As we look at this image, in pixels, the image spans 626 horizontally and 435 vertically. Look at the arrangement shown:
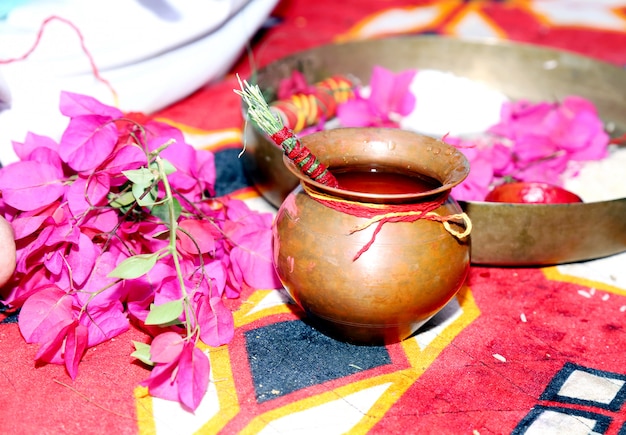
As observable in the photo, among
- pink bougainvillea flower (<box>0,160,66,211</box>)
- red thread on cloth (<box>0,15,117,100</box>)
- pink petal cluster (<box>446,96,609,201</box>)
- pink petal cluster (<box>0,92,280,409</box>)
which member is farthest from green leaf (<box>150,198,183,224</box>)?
pink petal cluster (<box>446,96,609,201</box>)

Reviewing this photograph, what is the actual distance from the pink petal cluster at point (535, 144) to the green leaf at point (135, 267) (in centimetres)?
55

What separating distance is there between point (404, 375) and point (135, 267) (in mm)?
331

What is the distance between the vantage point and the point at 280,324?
922mm

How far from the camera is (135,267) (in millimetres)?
769

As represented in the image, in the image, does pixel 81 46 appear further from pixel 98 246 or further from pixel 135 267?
pixel 135 267

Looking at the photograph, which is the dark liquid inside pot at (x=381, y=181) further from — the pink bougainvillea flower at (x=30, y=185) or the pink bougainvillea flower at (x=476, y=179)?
the pink bougainvillea flower at (x=30, y=185)

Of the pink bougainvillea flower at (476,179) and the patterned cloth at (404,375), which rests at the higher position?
the pink bougainvillea flower at (476,179)

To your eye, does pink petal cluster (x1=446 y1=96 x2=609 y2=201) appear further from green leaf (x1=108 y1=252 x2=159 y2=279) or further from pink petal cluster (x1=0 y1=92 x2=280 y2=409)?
green leaf (x1=108 y1=252 x2=159 y2=279)

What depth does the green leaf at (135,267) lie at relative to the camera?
0.76 metres

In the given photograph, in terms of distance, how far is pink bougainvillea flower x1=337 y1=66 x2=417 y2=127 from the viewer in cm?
131

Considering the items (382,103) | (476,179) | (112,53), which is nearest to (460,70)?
(382,103)

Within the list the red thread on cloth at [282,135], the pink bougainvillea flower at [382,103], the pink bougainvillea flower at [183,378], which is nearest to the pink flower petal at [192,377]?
the pink bougainvillea flower at [183,378]

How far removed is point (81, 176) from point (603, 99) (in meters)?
1.15

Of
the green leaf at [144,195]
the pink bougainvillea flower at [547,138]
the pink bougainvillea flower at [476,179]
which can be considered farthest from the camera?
the pink bougainvillea flower at [547,138]
